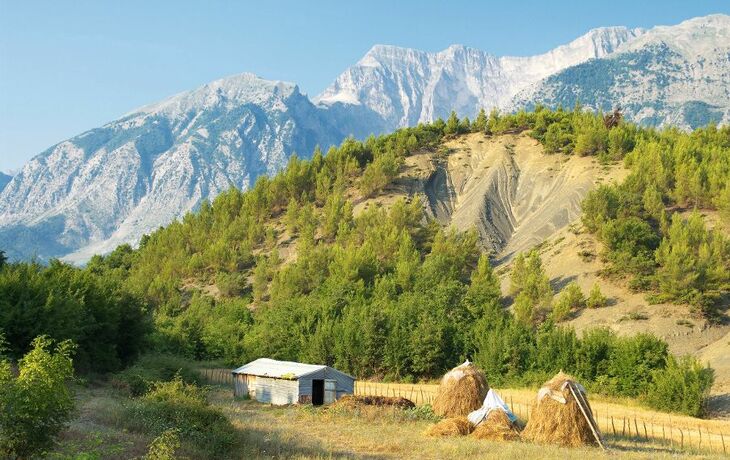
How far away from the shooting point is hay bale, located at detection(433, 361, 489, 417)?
33031 mm

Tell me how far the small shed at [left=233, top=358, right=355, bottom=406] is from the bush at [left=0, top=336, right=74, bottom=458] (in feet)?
77.3

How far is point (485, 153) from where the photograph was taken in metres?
103

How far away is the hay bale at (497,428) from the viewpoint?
85.4 feet

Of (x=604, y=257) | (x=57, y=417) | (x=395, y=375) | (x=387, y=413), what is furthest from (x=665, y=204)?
(x=57, y=417)

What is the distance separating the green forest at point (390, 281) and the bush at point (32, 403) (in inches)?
291

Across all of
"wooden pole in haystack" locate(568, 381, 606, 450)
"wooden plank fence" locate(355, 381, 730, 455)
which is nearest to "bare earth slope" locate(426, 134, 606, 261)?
"wooden plank fence" locate(355, 381, 730, 455)

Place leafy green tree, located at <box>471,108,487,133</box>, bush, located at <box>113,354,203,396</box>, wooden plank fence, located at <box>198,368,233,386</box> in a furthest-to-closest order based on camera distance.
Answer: leafy green tree, located at <box>471,108,487,133</box> → wooden plank fence, located at <box>198,368,233,386</box> → bush, located at <box>113,354,203,396</box>

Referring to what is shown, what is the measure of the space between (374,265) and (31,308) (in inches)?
1633

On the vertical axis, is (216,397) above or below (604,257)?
below

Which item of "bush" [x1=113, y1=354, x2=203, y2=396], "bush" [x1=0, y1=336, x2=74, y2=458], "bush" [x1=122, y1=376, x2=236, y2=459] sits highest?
"bush" [x1=0, y1=336, x2=74, y2=458]

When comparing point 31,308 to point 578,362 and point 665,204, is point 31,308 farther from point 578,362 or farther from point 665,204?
point 665,204

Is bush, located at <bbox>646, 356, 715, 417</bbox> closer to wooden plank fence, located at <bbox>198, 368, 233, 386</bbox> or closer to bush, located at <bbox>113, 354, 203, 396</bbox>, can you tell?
bush, located at <bbox>113, 354, 203, 396</bbox>

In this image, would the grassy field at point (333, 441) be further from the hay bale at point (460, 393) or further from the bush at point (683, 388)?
the bush at point (683, 388)

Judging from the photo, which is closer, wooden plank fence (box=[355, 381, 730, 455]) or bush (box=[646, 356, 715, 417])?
wooden plank fence (box=[355, 381, 730, 455])
